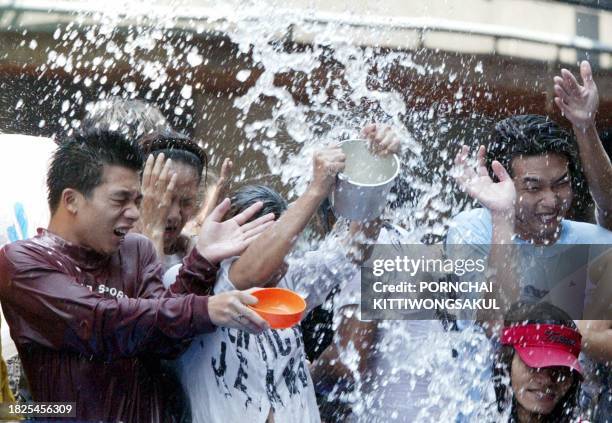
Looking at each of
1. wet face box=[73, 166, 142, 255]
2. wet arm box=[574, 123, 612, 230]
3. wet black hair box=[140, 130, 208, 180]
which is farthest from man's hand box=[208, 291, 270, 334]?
wet arm box=[574, 123, 612, 230]

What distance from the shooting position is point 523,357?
2.22 m

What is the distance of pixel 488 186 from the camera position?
233cm

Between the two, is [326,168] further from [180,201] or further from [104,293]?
[104,293]

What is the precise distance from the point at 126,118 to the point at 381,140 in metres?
0.73

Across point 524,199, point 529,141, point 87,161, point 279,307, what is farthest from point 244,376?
point 529,141

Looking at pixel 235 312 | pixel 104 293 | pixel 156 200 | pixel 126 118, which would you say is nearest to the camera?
pixel 235 312

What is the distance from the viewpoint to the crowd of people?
1981 millimetres

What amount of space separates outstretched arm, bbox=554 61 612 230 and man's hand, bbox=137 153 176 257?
1.02 m

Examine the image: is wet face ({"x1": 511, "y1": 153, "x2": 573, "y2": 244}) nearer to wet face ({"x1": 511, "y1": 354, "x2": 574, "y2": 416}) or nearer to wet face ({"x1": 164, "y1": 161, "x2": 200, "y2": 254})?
wet face ({"x1": 511, "y1": 354, "x2": 574, "y2": 416})

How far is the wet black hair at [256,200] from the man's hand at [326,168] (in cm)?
15

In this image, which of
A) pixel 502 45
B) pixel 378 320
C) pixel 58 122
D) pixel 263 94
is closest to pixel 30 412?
pixel 378 320

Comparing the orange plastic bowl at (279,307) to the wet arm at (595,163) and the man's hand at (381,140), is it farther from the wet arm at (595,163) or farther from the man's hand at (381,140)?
the wet arm at (595,163)

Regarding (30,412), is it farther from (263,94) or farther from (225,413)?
(263,94)

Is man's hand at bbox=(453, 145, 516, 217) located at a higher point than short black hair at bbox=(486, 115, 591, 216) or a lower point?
lower
